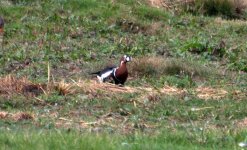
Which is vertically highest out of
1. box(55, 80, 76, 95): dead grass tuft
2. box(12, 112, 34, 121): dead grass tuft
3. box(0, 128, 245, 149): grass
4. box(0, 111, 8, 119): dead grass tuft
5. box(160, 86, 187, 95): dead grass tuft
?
box(0, 128, 245, 149): grass

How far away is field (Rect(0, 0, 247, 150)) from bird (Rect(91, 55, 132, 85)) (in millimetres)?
278

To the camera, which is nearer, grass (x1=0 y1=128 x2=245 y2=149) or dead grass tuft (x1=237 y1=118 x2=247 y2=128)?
grass (x1=0 y1=128 x2=245 y2=149)

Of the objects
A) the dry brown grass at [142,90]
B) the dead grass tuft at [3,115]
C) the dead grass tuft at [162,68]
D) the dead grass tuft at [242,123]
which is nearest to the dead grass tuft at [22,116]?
the dead grass tuft at [3,115]

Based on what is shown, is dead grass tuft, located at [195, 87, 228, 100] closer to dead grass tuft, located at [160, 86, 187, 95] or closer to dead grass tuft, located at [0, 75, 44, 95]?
dead grass tuft, located at [160, 86, 187, 95]

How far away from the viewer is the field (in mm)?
9741

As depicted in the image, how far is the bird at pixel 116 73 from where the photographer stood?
1445 centimetres

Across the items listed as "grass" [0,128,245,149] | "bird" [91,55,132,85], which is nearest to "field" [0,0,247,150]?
"grass" [0,128,245,149]

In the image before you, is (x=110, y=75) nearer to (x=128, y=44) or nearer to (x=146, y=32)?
(x=128, y=44)

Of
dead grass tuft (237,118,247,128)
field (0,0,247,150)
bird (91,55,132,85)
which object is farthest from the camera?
bird (91,55,132,85)

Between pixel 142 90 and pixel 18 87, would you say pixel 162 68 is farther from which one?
pixel 18 87

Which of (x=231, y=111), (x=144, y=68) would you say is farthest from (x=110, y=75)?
(x=231, y=111)

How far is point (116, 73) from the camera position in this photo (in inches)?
571

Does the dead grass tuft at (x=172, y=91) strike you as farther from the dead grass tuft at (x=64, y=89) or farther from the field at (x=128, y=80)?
the dead grass tuft at (x=64, y=89)

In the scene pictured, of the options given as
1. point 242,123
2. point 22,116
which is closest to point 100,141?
point 22,116
